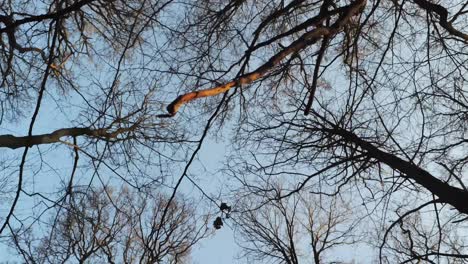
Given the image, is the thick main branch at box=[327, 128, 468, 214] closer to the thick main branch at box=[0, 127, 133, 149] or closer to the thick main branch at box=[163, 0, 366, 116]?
the thick main branch at box=[163, 0, 366, 116]

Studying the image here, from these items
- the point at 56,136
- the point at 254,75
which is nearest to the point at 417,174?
the point at 254,75

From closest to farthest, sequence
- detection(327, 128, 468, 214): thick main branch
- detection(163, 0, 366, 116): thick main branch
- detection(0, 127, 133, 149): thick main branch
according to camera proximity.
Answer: detection(163, 0, 366, 116): thick main branch → detection(327, 128, 468, 214): thick main branch → detection(0, 127, 133, 149): thick main branch

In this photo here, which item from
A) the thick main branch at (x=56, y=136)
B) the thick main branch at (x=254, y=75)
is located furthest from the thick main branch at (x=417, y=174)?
the thick main branch at (x=56, y=136)

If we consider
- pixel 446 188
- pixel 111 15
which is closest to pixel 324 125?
pixel 446 188

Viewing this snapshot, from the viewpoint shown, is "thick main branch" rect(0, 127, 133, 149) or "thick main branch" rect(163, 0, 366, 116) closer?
"thick main branch" rect(163, 0, 366, 116)

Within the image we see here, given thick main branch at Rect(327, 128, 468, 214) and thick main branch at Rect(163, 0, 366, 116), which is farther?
thick main branch at Rect(327, 128, 468, 214)

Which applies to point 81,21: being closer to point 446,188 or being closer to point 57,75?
point 57,75

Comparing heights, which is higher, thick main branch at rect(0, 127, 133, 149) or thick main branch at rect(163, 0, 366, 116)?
thick main branch at rect(0, 127, 133, 149)

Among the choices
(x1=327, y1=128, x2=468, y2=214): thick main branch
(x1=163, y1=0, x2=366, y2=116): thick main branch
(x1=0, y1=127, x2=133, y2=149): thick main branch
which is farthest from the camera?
(x1=0, y1=127, x2=133, y2=149): thick main branch

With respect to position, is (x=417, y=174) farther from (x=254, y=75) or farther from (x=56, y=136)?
(x=56, y=136)

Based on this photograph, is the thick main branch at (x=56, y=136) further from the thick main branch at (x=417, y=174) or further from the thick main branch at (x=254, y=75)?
the thick main branch at (x=254, y=75)

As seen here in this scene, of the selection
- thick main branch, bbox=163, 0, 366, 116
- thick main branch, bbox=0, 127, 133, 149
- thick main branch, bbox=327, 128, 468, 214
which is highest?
thick main branch, bbox=0, 127, 133, 149

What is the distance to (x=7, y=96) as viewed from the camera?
21.0 ft

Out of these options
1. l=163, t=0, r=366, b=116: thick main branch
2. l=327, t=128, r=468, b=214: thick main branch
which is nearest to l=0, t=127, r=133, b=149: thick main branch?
l=327, t=128, r=468, b=214: thick main branch
